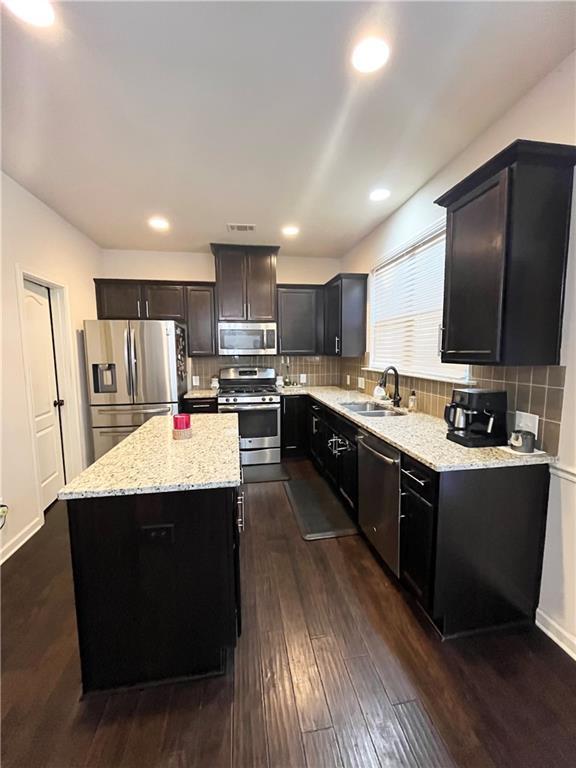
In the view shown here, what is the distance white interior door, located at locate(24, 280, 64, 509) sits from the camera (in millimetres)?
2828

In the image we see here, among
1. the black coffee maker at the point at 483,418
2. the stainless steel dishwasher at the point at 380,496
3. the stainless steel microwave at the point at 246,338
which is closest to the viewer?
the black coffee maker at the point at 483,418

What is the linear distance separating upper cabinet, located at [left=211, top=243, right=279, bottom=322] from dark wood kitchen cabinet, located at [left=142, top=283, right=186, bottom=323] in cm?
53

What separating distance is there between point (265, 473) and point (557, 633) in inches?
107

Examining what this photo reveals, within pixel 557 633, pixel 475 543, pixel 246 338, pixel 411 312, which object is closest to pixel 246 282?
pixel 246 338

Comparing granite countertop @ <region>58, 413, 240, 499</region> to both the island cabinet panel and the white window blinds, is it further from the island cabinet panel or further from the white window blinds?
the white window blinds

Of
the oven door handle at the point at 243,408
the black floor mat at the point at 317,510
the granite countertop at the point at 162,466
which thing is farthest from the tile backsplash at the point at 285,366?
the granite countertop at the point at 162,466

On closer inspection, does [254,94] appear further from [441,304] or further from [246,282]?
[246,282]

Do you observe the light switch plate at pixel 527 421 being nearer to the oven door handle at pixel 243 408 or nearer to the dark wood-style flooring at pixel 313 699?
the dark wood-style flooring at pixel 313 699

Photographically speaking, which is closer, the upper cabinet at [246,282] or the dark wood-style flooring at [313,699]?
the dark wood-style flooring at [313,699]

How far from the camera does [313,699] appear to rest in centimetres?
134

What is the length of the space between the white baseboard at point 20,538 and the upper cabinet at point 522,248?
336 centimetres

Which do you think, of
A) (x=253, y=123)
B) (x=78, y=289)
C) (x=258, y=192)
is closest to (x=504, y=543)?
(x=253, y=123)

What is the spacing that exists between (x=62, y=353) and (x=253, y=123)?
279 cm

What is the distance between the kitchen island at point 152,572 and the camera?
1.31m
